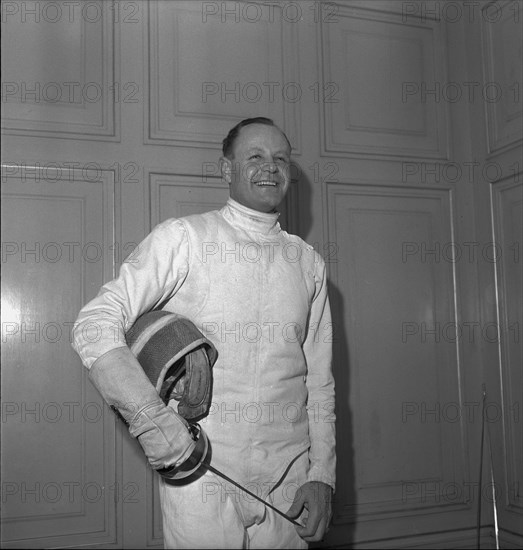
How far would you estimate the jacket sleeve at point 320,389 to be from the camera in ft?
5.76

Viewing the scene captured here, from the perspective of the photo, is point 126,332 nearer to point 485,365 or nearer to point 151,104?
point 151,104

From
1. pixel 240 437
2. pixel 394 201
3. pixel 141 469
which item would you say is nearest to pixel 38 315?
pixel 141 469

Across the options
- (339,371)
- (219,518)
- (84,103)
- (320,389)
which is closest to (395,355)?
(339,371)

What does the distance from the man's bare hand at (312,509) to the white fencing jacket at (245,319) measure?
0.12 ft

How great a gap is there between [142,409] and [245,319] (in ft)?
1.34

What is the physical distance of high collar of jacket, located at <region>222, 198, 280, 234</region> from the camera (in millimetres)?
1828

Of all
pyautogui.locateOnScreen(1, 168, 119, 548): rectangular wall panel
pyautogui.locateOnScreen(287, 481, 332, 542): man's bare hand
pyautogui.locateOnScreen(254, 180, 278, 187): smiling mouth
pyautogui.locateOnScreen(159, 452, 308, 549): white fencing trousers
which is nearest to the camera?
pyautogui.locateOnScreen(159, 452, 308, 549): white fencing trousers

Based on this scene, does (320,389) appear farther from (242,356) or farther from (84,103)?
(84,103)

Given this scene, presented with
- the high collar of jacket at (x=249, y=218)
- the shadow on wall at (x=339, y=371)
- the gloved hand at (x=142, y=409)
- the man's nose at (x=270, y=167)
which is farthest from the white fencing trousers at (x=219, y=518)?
the shadow on wall at (x=339, y=371)

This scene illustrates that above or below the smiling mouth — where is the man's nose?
above

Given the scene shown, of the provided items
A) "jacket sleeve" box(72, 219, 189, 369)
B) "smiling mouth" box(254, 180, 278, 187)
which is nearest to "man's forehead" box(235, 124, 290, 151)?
"smiling mouth" box(254, 180, 278, 187)

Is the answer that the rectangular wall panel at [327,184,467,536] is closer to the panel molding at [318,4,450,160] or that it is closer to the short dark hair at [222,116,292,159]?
the panel molding at [318,4,450,160]

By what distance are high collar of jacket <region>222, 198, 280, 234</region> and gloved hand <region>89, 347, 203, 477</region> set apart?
1.76 feet

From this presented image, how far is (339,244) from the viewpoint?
277 centimetres
